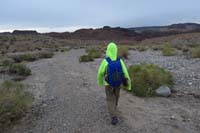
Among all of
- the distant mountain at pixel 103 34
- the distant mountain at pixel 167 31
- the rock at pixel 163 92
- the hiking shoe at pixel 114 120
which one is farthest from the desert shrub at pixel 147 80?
the distant mountain at pixel 103 34

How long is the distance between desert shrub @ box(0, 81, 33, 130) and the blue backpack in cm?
263

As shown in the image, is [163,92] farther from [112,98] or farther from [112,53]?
[112,53]

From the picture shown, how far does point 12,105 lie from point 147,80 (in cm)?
550

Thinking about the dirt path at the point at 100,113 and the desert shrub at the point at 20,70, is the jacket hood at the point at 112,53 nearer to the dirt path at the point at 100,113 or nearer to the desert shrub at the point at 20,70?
the dirt path at the point at 100,113

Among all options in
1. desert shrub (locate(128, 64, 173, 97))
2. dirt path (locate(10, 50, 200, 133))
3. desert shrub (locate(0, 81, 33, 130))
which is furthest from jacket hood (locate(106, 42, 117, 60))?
desert shrub (locate(128, 64, 173, 97))

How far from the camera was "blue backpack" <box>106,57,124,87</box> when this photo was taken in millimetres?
8836

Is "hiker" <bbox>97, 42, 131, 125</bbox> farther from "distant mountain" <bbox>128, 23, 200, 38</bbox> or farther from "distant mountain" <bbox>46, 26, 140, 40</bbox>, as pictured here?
"distant mountain" <bbox>46, 26, 140, 40</bbox>

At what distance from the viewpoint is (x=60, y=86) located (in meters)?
14.7

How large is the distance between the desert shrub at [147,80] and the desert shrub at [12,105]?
3.77 m

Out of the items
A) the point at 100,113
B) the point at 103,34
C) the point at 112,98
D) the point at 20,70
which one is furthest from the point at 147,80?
the point at 103,34

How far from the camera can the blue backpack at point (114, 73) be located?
29.0 ft

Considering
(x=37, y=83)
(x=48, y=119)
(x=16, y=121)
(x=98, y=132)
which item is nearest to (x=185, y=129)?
(x=98, y=132)

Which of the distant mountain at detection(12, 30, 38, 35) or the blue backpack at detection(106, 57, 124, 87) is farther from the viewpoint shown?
the distant mountain at detection(12, 30, 38, 35)

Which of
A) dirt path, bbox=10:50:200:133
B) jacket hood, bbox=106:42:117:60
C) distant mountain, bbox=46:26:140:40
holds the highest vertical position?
jacket hood, bbox=106:42:117:60
